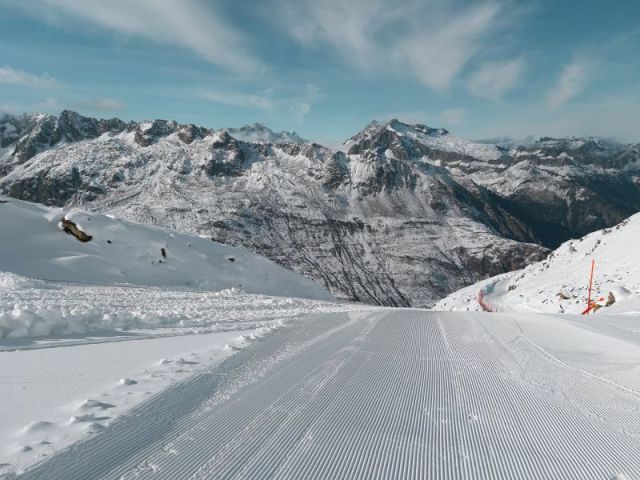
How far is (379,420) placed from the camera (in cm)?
477

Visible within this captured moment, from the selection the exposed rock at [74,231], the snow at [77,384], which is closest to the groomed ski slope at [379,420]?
the snow at [77,384]

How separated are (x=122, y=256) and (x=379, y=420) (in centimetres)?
2792

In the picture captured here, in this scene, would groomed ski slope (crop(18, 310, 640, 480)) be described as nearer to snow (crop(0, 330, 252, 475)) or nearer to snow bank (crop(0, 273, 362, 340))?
snow (crop(0, 330, 252, 475))

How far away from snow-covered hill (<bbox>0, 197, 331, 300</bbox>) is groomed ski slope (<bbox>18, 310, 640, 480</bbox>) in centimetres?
2081

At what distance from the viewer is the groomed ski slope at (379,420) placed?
369 centimetres

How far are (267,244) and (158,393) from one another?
16926 centimetres

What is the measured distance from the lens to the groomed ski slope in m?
3.69

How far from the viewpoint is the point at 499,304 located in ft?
105

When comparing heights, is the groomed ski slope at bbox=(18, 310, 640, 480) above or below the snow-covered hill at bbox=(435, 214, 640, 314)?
below

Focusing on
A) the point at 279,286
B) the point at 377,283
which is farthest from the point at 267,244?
the point at 279,286

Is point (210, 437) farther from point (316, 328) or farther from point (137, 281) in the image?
point (137, 281)

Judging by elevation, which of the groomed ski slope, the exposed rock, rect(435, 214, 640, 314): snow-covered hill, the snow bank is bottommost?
the snow bank

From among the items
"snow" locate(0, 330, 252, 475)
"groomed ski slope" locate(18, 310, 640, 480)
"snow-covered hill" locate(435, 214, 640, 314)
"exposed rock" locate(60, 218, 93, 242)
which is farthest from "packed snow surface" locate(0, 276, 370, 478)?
"exposed rock" locate(60, 218, 93, 242)

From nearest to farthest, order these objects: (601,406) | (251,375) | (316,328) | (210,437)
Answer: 1. (210,437)
2. (601,406)
3. (251,375)
4. (316,328)
